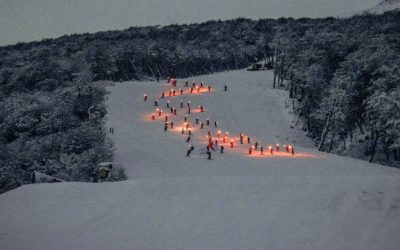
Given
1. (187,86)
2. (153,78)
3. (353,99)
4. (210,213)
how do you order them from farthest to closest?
1. (153,78)
2. (187,86)
3. (353,99)
4. (210,213)

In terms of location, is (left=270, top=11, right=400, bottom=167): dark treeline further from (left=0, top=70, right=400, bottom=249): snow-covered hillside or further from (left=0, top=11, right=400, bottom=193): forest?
(left=0, top=70, right=400, bottom=249): snow-covered hillside

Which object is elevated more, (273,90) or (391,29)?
(391,29)

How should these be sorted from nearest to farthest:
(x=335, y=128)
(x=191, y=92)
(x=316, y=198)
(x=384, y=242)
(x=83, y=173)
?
(x=384, y=242), (x=316, y=198), (x=83, y=173), (x=335, y=128), (x=191, y=92)

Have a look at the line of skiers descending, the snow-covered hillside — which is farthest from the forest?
the snow-covered hillside

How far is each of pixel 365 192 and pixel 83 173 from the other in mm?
20164

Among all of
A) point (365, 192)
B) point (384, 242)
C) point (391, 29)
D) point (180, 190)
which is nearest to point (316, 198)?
point (365, 192)

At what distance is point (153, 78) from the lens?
86188 mm

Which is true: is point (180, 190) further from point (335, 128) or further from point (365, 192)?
point (335, 128)

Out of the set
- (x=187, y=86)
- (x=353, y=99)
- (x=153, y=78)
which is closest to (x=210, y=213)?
(x=353, y=99)

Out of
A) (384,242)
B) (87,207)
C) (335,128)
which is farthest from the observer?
(335,128)

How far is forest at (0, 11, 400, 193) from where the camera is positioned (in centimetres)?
3123

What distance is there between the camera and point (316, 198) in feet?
33.7

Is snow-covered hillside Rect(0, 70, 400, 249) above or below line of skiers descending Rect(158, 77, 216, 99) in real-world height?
below

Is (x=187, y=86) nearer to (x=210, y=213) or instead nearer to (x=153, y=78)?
(x=153, y=78)
